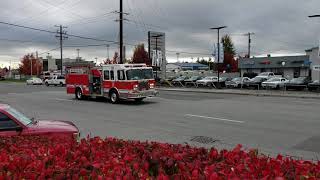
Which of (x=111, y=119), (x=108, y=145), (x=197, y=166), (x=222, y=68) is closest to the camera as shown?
(x=197, y=166)

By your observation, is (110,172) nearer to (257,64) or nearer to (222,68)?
(257,64)

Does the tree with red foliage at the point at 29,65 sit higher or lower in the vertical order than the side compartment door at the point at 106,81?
higher

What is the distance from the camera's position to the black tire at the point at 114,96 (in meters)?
25.4

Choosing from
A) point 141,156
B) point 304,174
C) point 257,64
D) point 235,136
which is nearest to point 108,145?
point 141,156

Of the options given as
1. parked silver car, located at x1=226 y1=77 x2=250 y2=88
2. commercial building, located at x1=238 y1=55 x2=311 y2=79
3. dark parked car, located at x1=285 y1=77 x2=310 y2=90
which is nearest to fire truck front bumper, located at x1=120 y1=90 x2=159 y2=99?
dark parked car, located at x1=285 y1=77 x2=310 y2=90

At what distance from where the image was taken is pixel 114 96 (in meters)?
25.6

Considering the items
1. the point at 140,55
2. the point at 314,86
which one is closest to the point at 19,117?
the point at 314,86

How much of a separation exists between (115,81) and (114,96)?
956 mm

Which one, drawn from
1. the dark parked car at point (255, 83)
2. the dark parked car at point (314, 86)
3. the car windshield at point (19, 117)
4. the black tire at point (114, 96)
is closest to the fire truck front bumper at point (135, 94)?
the black tire at point (114, 96)

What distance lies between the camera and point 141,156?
177 inches

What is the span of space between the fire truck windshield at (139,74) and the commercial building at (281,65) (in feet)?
184

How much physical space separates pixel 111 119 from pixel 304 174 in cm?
1419

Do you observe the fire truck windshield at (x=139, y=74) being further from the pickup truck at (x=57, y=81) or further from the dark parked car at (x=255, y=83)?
the pickup truck at (x=57, y=81)

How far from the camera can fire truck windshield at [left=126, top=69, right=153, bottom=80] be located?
81.2 ft
